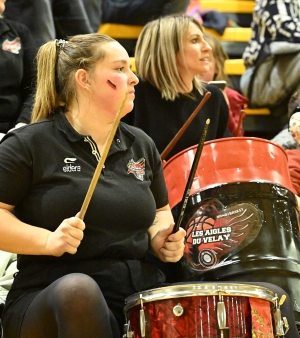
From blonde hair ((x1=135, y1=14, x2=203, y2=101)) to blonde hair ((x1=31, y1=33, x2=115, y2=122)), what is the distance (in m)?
0.84

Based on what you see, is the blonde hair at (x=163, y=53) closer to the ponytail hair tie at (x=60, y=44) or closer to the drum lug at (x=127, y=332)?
the ponytail hair tie at (x=60, y=44)

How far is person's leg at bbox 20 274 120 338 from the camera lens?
1.26 meters

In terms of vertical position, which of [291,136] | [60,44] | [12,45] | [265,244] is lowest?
[265,244]

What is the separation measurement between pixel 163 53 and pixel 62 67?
947mm

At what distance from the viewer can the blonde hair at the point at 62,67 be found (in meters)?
1.66

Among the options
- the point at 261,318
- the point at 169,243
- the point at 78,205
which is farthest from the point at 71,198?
the point at 261,318

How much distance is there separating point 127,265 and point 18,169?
1.09ft

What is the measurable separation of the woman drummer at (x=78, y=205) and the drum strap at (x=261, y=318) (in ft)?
0.91

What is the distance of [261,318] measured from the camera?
53.8 inches

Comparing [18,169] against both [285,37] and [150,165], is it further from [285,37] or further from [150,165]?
[285,37]

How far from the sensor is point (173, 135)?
8.08ft

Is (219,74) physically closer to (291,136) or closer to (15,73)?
(291,136)

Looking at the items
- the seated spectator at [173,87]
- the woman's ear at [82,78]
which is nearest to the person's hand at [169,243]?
the woman's ear at [82,78]

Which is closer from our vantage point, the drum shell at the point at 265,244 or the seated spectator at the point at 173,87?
the drum shell at the point at 265,244
